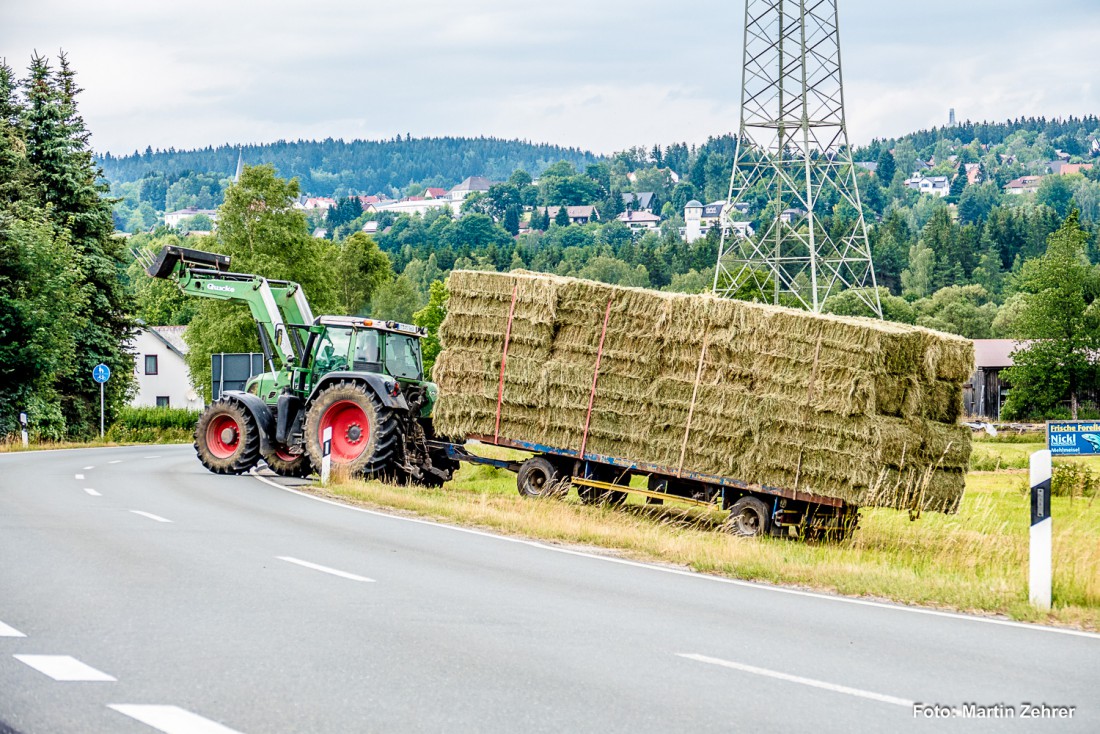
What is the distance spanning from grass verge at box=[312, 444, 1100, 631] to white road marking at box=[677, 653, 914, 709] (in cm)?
354

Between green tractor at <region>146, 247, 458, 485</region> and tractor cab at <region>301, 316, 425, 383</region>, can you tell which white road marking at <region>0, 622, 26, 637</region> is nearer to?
green tractor at <region>146, 247, 458, 485</region>

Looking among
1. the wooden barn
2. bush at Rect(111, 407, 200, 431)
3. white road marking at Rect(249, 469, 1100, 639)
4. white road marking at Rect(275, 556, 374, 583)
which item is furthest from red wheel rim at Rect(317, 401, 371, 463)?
the wooden barn

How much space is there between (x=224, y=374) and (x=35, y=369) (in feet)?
61.1

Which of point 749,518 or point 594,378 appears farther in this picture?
point 594,378

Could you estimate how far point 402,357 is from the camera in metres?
22.8

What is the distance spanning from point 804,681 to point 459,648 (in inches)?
82.9

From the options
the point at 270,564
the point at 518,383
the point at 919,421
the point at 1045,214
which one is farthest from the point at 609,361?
the point at 1045,214

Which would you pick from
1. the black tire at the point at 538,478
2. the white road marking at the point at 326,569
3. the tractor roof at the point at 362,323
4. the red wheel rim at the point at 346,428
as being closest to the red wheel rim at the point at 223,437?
the tractor roof at the point at 362,323

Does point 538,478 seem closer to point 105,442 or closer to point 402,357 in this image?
point 402,357

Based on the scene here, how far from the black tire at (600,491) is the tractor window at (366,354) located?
5113 millimetres

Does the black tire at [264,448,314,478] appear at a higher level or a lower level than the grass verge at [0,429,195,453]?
higher

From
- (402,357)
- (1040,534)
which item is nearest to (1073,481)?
(402,357)

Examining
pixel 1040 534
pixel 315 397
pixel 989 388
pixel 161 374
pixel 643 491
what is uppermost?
pixel 315 397

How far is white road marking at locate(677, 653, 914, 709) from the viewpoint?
6.80 m
